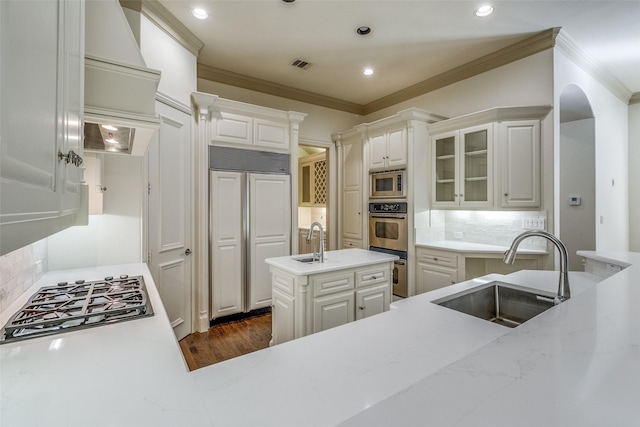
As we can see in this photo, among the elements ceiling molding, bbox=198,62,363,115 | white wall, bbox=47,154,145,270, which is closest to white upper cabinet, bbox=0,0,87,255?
white wall, bbox=47,154,145,270

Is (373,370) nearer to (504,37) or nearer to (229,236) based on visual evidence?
(229,236)

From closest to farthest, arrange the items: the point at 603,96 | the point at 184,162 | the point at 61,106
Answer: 1. the point at 61,106
2. the point at 184,162
3. the point at 603,96

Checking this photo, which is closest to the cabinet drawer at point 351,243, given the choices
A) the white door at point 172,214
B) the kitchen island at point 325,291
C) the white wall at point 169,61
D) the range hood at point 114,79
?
the kitchen island at point 325,291

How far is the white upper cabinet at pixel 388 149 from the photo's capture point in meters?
3.79

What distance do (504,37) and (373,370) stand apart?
3535 millimetres

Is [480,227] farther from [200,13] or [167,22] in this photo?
[167,22]

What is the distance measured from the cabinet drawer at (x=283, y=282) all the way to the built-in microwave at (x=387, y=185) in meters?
2.05

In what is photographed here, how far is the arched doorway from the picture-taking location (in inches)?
143

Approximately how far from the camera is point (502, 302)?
1.75 meters

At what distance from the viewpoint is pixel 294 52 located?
10.9 ft

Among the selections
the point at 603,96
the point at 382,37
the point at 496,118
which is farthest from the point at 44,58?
the point at 603,96

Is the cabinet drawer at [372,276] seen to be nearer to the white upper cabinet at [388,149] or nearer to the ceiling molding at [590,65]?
the white upper cabinet at [388,149]

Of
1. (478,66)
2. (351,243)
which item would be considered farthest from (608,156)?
(351,243)

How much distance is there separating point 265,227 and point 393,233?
164cm
